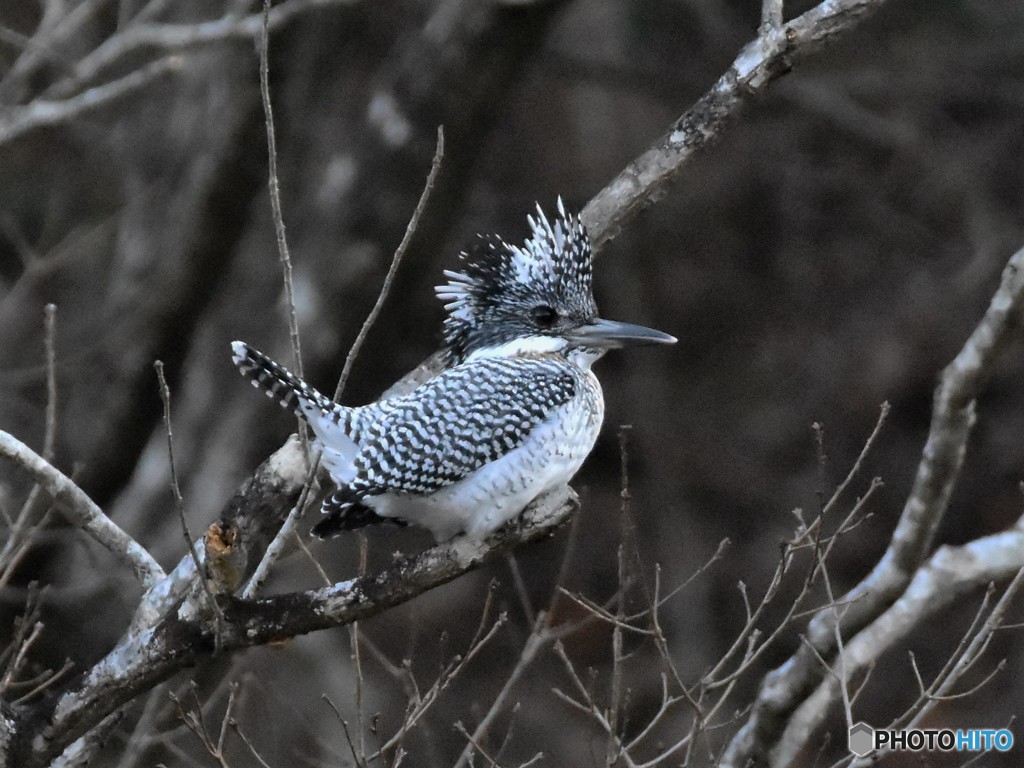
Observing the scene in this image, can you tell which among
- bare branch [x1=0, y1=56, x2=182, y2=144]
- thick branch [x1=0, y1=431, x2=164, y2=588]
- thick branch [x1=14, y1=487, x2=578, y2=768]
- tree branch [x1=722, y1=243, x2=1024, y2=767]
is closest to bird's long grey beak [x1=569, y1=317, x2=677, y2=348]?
tree branch [x1=722, y1=243, x2=1024, y2=767]

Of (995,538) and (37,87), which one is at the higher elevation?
(37,87)

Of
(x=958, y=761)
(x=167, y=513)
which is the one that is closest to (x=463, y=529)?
(x=167, y=513)

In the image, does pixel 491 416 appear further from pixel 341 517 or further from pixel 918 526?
pixel 918 526

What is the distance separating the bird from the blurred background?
1.88m

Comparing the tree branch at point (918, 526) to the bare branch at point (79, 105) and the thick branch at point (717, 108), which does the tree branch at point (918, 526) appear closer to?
the thick branch at point (717, 108)

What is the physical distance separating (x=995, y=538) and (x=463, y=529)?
156cm

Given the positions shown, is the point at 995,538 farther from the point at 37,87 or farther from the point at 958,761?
the point at 37,87

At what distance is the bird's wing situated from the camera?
12.1 ft

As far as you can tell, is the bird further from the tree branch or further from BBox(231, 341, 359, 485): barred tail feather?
the tree branch

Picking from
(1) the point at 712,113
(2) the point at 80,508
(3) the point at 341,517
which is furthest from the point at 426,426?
(1) the point at 712,113

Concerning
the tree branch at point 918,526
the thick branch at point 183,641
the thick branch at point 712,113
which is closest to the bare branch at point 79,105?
the thick branch at point 712,113

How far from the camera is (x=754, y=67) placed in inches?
165

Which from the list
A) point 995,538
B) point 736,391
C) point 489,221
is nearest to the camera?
point 995,538

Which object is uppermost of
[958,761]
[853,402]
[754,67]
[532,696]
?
[754,67]
